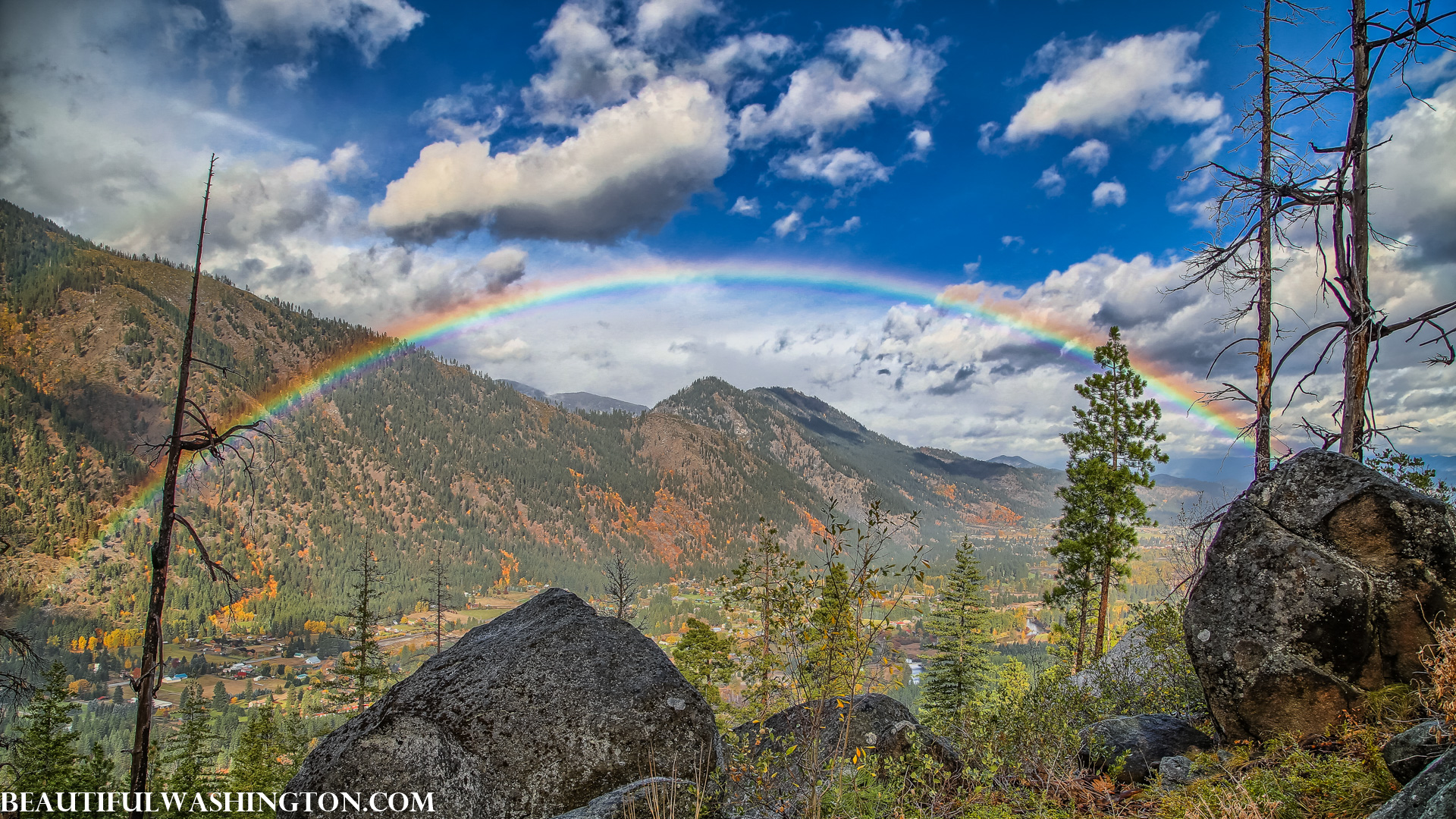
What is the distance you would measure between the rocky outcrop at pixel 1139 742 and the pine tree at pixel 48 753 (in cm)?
2724

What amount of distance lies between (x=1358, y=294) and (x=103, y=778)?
3540 centimetres

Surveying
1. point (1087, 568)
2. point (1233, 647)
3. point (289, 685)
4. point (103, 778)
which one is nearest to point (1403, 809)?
point (1233, 647)

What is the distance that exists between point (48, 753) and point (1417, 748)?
31.5 meters

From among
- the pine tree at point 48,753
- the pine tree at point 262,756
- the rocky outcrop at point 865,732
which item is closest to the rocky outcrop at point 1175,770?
the rocky outcrop at point 865,732

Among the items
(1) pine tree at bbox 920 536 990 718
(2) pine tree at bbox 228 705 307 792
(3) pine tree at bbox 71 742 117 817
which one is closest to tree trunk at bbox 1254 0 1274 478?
(1) pine tree at bbox 920 536 990 718

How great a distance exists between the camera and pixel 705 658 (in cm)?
3303

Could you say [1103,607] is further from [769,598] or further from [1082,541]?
[769,598]

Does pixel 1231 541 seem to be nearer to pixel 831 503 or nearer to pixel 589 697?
pixel 831 503

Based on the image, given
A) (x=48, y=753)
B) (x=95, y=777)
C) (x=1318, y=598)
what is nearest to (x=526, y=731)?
(x=1318, y=598)

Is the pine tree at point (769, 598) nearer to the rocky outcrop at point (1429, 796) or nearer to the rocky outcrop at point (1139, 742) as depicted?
the rocky outcrop at point (1429, 796)

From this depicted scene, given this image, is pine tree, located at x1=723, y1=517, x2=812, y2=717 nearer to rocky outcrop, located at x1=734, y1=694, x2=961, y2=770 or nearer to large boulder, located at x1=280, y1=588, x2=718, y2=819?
rocky outcrop, located at x1=734, y1=694, x2=961, y2=770

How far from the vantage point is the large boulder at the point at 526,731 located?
680cm

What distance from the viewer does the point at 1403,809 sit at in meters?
3.75

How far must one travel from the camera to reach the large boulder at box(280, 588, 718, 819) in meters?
6.80
